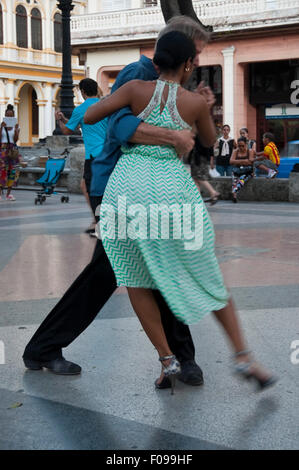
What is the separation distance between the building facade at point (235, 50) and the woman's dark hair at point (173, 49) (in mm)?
21098

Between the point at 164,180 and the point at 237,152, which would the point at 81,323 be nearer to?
the point at 164,180

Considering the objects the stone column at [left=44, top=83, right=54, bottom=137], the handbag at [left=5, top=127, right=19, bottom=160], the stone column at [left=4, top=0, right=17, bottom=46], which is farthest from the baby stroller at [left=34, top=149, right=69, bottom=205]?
the stone column at [left=44, top=83, right=54, bottom=137]

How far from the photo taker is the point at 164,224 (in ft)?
11.0

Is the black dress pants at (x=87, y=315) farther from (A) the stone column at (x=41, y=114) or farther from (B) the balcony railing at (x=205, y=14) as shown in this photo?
(A) the stone column at (x=41, y=114)

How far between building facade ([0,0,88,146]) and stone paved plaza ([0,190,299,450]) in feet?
131

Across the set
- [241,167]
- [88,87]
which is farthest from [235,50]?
[88,87]

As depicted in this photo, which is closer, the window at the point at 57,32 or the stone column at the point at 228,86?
the stone column at the point at 228,86

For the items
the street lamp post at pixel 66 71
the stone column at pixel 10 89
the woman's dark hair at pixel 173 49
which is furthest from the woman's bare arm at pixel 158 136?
the stone column at pixel 10 89

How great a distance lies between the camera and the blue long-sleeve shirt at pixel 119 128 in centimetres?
337

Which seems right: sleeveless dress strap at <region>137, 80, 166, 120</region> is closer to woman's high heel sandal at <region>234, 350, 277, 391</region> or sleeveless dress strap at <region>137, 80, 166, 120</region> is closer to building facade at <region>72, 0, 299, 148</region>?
woman's high heel sandal at <region>234, 350, 277, 391</region>

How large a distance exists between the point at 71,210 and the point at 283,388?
9.33 metres

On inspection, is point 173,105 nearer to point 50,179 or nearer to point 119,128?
point 119,128

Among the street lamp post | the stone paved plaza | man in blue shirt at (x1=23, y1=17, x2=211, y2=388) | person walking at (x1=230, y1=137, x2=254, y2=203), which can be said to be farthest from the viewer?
the street lamp post

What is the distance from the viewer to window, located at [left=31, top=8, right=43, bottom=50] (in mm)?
47219
